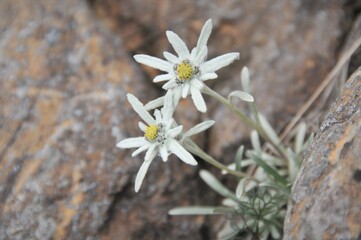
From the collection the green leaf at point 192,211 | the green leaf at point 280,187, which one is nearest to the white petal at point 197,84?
the green leaf at point 280,187

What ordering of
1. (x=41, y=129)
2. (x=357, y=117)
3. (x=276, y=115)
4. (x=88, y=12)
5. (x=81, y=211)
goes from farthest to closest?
(x=88, y=12), (x=276, y=115), (x=41, y=129), (x=81, y=211), (x=357, y=117)

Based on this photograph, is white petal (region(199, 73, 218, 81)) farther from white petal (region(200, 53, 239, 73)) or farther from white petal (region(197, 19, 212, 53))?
white petal (region(197, 19, 212, 53))

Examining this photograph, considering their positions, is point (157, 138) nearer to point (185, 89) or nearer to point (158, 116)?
point (158, 116)

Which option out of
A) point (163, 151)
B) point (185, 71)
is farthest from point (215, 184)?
point (185, 71)

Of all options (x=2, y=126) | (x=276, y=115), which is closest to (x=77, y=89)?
(x=2, y=126)

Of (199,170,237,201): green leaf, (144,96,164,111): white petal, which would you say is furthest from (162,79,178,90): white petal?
(199,170,237,201): green leaf

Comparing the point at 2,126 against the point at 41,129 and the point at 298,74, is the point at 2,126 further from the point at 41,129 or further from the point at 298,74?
the point at 298,74

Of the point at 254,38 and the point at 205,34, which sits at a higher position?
the point at 254,38
